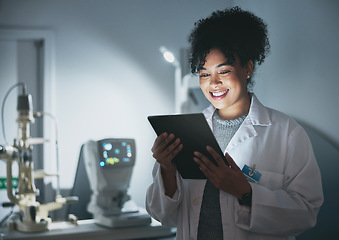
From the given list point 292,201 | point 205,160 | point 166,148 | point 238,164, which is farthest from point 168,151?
point 292,201

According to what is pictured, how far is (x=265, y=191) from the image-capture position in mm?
1158

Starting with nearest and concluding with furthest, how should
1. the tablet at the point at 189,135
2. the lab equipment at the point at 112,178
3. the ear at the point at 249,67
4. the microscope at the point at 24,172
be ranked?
1. the tablet at the point at 189,135
2. the ear at the point at 249,67
3. the microscope at the point at 24,172
4. the lab equipment at the point at 112,178

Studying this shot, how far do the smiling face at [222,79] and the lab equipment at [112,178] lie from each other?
2.94ft

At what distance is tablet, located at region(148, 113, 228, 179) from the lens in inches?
43.1

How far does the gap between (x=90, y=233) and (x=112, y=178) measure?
1.02 feet

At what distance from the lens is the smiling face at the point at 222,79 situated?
1.28 metres

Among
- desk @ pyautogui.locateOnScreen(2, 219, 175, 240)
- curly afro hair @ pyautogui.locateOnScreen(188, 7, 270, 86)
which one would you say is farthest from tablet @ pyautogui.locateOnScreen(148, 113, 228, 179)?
desk @ pyautogui.locateOnScreen(2, 219, 175, 240)

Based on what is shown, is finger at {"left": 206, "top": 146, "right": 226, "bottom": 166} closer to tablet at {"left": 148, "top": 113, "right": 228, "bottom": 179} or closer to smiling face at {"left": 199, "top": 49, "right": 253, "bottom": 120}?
tablet at {"left": 148, "top": 113, "right": 228, "bottom": 179}

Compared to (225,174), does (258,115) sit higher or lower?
higher

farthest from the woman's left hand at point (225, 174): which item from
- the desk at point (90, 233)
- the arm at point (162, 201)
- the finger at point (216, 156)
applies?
the desk at point (90, 233)

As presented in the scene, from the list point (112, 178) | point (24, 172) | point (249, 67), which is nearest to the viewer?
point (249, 67)

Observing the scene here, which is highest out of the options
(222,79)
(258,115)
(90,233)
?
(222,79)

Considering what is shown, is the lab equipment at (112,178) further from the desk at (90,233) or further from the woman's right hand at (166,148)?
the woman's right hand at (166,148)

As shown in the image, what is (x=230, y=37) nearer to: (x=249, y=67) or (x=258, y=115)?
(x=249, y=67)
